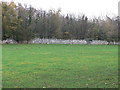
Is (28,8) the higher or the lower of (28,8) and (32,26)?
the higher

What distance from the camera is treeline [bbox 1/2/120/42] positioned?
4393 centimetres

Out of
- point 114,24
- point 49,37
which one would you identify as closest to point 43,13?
point 49,37

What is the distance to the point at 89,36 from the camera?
5497 centimetres

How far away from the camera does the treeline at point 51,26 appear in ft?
144

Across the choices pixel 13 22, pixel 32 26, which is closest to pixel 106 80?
pixel 13 22

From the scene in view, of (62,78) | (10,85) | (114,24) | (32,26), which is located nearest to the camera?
(10,85)

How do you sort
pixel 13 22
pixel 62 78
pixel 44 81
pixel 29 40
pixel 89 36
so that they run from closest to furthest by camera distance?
pixel 44 81 < pixel 62 78 < pixel 13 22 < pixel 29 40 < pixel 89 36

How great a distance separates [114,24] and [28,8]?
72.9ft

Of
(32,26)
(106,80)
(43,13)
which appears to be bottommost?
(106,80)

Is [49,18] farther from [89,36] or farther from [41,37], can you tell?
[89,36]

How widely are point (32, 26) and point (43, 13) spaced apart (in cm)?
846

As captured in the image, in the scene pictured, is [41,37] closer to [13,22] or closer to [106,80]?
[13,22]

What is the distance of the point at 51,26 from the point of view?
5441cm

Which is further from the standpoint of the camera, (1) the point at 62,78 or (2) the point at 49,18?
(2) the point at 49,18
